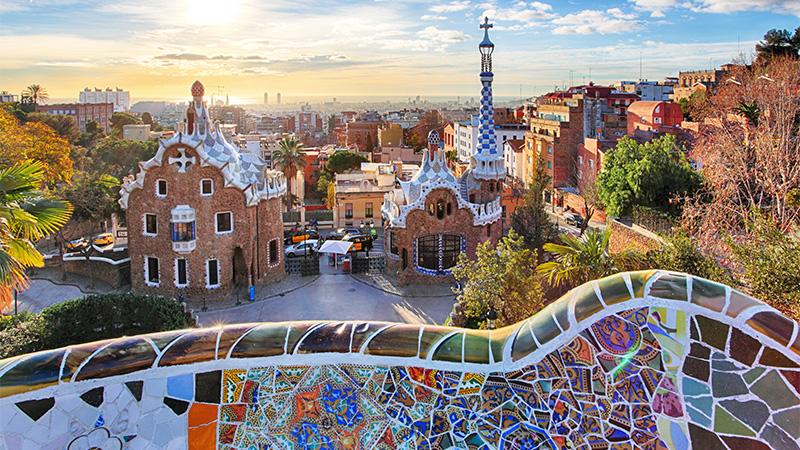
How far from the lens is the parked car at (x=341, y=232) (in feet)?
117

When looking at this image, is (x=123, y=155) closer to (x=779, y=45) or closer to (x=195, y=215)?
(x=195, y=215)

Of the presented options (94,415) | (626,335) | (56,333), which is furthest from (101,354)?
(56,333)

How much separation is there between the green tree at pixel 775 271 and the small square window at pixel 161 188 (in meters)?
21.8

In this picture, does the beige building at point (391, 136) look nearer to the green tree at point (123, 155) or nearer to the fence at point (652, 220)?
the green tree at point (123, 155)

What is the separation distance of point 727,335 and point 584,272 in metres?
12.3

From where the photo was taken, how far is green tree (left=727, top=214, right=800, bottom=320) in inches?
485

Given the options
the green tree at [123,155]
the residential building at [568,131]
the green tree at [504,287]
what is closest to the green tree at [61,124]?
the green tree at [123,155]

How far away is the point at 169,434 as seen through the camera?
5.85 meters

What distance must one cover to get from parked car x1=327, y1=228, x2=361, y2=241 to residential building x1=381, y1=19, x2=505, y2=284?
742 cm

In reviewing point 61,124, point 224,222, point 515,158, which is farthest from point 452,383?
point 61,124

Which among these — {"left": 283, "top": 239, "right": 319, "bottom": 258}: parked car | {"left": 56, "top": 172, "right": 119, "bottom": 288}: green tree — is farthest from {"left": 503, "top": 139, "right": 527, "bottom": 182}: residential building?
{"left": 56, "top": 172, "right": 119, "bottom": 288}: green tree

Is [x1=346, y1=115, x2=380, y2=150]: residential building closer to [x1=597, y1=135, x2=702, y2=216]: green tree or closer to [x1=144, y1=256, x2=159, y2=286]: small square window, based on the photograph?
[x1=597, y1=135, x2=702, y2=216]: green tree

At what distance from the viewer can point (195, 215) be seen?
981 inches

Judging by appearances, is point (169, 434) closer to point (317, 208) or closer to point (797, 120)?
point (797, 120)
